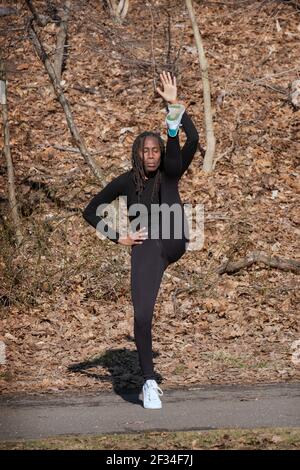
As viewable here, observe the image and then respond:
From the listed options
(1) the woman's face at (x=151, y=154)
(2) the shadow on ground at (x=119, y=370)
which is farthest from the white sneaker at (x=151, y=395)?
(1) the woman's face at (x=151, y=154)

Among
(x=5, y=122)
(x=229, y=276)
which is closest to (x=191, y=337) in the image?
(x=229, y=276)

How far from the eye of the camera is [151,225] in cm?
685

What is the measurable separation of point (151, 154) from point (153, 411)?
2.00m

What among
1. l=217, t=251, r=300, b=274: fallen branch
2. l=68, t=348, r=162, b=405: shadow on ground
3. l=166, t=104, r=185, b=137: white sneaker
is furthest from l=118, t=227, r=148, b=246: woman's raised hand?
l=217, t=251, r=300, b=274: fallen branch

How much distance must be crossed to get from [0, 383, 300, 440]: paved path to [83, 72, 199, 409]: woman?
1.07ft

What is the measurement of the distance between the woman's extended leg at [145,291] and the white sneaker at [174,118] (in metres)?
0.90

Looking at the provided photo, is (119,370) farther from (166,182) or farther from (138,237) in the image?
(166,182)

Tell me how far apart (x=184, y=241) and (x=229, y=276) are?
5.40 m

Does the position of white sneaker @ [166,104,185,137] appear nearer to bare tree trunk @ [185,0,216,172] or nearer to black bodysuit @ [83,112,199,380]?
black bodysuit @ [83,112,199,380]

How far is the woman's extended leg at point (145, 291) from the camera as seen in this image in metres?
6.76

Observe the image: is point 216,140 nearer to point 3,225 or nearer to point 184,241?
point 3,225

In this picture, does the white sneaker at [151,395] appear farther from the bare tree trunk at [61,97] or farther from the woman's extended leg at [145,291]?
the bare tree trunk at [61,97]

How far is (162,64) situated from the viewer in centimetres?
1812

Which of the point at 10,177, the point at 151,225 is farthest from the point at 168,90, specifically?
the point at 10,177
